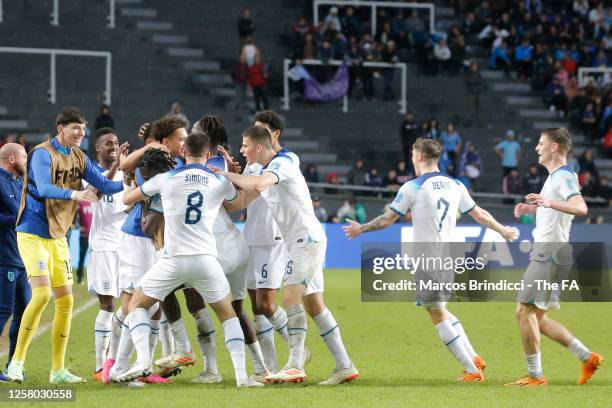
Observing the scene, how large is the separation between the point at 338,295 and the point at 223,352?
8304 millimetres

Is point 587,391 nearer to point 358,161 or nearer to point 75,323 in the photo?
point 75,323

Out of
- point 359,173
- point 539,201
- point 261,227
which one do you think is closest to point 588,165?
point 359,173

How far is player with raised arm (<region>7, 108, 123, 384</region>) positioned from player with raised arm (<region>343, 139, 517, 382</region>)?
2.60m

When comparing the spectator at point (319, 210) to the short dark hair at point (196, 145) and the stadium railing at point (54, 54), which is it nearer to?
the stadium railing at point (54, 54)

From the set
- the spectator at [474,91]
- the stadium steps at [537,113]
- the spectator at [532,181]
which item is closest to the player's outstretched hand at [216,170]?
the spectator at [532,181]

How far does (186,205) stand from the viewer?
31.8 feet

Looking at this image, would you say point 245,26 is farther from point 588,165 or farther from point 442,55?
point 588,165

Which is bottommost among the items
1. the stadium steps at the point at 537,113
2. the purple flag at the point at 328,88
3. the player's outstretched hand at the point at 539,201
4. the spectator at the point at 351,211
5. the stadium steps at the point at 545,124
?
the spectator at the point at 351,211

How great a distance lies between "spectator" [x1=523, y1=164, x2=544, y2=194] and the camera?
102 feet

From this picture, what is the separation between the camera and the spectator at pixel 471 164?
3203cm

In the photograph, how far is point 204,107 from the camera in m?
32.6

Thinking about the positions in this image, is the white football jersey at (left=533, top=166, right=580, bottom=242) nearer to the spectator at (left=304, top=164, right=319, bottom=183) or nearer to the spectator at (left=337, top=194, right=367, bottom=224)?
the spectator at (left=337, top=194, right=367, bottom=224)

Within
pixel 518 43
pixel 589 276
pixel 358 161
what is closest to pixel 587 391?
pixel 589 276

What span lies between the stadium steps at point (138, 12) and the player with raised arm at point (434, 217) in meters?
24.2
